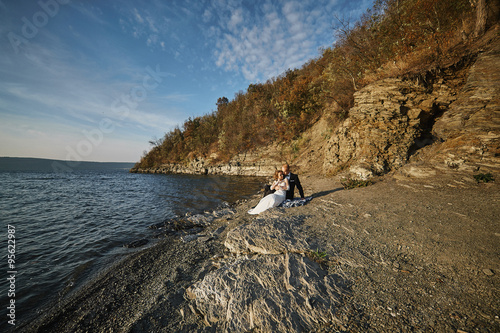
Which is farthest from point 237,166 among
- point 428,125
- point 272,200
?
point 428,125

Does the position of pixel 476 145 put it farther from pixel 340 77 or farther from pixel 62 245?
pixel 62 245

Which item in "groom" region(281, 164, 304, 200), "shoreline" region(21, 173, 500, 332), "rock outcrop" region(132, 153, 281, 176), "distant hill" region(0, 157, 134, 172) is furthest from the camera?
"distant hill" region(0, 157, 134, 172)

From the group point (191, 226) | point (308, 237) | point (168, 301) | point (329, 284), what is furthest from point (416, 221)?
point (191, 226)

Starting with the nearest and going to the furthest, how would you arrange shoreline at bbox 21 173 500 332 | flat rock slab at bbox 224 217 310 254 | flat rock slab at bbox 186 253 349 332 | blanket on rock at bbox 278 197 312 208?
shoreline at bbox 21 173 500 332
flat rock slab at bbox 186 253 349 332
flat rock slab at bbox 224 217 310 254
blanket on rock at bbox 278 197 312 208

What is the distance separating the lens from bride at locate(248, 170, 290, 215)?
297 inches

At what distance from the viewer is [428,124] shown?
9.52 meters

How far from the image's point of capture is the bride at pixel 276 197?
24.8ft

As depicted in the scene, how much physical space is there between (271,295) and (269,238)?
5.39ft

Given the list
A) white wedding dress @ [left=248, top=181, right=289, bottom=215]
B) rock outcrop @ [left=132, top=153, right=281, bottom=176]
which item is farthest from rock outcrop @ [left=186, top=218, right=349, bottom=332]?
rock outcrop @ [left=132, top=153, right=281, bottom=176]

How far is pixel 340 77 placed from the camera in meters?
14.8

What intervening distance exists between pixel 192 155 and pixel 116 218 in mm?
32526

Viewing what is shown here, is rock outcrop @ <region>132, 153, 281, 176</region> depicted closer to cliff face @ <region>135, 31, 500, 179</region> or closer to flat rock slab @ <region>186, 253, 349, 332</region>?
cliff face @ <region>135, 31, 500, 179</region>

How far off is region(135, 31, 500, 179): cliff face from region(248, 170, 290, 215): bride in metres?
4.92

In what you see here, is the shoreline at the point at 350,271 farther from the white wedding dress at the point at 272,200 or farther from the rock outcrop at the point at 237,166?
the rock outcrop at the point at 237,166
